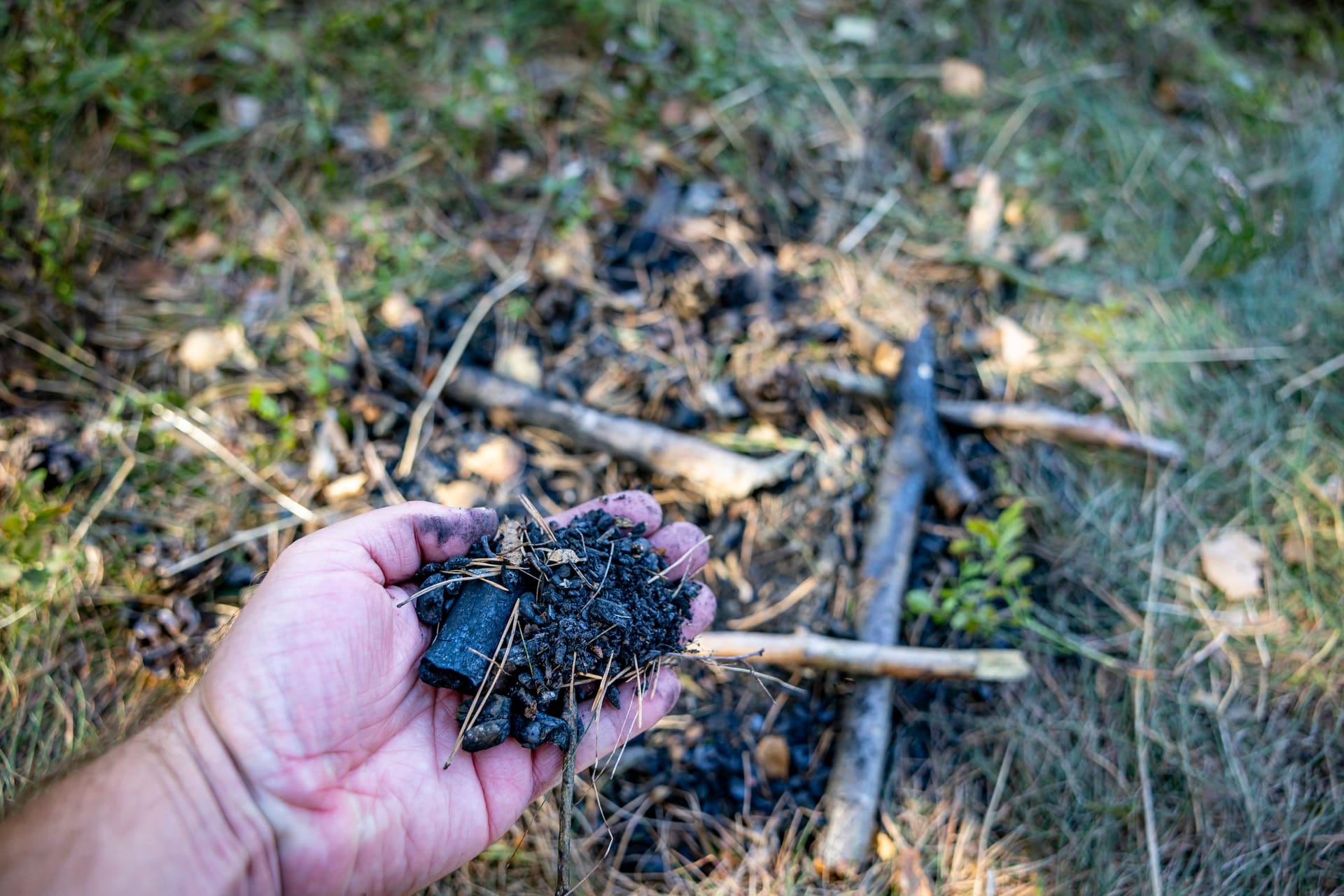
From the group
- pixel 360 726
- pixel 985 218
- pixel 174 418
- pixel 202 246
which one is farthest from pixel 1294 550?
pixel 202 246

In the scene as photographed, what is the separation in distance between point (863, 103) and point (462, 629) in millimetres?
3753

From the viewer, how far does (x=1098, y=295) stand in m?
3.81

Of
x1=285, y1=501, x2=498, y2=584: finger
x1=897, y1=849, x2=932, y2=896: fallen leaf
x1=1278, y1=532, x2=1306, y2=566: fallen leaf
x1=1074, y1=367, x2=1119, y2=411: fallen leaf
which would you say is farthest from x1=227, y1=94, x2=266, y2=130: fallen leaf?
x1=1278, y1=532, x2=1306, y2=566: fallen leaf

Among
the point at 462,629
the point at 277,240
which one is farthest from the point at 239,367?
the point at 462,629

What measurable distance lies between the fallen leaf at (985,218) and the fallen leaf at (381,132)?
2.99 meters

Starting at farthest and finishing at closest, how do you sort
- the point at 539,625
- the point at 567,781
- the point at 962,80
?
the point at 962,80
the point at 539,625
the point at 567,781

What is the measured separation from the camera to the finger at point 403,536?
75.9 inches

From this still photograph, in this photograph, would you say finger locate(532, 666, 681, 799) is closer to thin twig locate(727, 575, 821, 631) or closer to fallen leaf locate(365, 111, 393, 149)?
thin twig locate(727, 575, 821, 631)

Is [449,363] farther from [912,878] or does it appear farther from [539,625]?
[912,878]

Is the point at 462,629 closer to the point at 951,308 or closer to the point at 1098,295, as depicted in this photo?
the point at 951,308

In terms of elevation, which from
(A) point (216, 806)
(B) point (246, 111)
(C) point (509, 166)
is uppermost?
(B) point (246, 111)

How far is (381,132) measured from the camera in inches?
154

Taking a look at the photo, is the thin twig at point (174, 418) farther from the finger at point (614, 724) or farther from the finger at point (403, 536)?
the finger at point (614, 724)

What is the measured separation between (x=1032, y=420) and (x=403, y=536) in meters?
2.59
